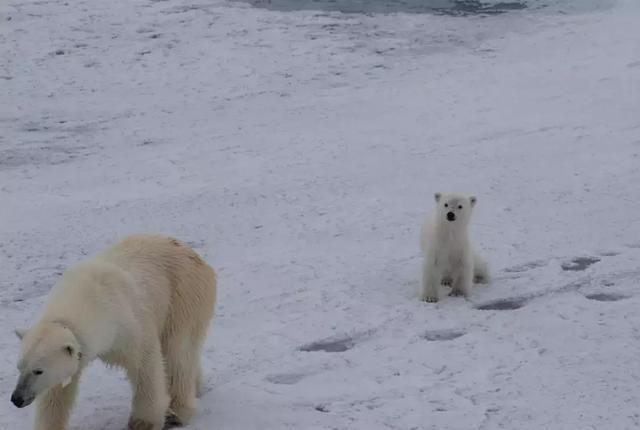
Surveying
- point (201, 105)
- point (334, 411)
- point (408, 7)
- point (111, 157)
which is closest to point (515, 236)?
point (334, 411)

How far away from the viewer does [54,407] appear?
4227mm

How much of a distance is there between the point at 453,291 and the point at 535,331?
2.78 ft

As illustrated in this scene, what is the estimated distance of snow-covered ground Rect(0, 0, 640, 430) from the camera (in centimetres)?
518

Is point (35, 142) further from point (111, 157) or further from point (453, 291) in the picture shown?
point (453, 291)

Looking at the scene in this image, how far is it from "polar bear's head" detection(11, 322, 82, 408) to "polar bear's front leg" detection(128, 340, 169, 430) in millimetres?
475

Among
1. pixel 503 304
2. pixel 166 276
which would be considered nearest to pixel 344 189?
pixel 503 304

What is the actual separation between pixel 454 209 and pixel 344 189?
260 cm

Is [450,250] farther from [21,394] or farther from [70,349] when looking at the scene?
[21,394]

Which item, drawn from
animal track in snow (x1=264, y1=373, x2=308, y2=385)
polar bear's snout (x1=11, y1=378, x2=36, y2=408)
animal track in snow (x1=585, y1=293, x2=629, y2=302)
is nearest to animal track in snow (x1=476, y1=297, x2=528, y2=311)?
animal track in snow (x1=585, y1=293, x2=629, y2=302)

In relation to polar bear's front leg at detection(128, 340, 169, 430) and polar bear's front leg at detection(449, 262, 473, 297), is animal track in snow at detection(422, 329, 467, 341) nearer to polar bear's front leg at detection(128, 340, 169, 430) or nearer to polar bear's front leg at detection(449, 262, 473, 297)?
polar bear's front leg at detection(449, 262, 473, 297)

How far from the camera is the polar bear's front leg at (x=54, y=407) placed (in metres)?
4.21

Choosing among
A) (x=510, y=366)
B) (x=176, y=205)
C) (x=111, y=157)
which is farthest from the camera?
(x=111, y=157)

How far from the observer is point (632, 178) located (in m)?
9.03

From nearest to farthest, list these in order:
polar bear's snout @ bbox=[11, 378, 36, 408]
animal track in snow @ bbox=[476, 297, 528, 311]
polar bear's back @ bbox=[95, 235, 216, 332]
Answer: polar bear's snout @ bbox=[11, 378, 36, 408], polar bear's back @ bbox=[95, 235, 216, 332], animal track in snow @ bbox=[476, 297, 528, 311]
